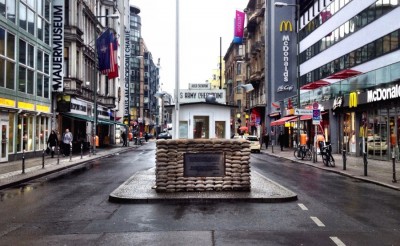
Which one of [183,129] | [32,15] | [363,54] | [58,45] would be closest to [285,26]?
[363,54]

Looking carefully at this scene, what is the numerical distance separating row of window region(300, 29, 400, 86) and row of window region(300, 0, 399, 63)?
4.82 feet

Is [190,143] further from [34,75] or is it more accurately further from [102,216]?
[34,75]

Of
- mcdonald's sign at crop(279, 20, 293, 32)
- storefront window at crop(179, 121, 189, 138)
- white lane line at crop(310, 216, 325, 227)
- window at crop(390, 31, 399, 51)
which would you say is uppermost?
mcdonald's sign at crop(279, 20, 293, 32)

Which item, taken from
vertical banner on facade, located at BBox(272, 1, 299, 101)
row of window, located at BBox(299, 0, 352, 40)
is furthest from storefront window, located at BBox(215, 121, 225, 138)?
vertical banner on facade, located at BBox(272, 1, 299, 101)

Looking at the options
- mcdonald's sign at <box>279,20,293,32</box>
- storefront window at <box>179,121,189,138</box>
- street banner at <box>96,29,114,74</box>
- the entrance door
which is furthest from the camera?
mcdonald's sign at <box>279,20,293,32</box>

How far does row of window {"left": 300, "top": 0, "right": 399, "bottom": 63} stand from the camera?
28.3m

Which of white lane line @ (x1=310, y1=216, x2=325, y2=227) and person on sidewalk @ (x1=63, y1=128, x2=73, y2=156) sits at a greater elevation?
person on sidewalk @ (x1=63, y1=128, x2=73, y2=156)

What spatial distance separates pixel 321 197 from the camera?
1246 centimetres

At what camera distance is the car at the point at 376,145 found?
89.0 feet

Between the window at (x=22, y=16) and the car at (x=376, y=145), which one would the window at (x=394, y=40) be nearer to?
the car at (x=376, y=145)

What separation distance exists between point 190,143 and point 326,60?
2970cm

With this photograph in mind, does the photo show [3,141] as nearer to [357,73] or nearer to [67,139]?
[67,139]

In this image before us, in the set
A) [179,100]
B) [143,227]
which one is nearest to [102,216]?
[143,227]

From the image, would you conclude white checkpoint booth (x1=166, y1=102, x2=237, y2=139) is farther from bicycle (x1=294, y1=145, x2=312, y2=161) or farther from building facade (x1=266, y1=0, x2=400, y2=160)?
bicycle (x1=294, y1=145, x2=312, y2=161)
